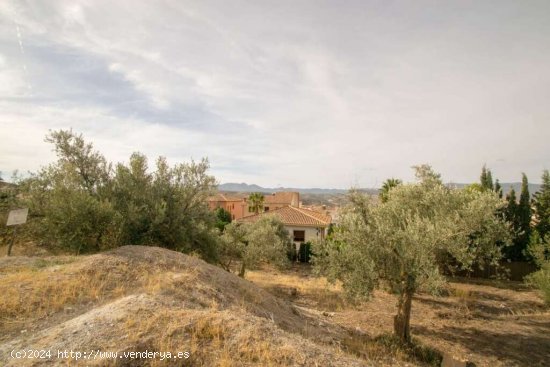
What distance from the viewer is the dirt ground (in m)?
13.4

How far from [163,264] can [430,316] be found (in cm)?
1539

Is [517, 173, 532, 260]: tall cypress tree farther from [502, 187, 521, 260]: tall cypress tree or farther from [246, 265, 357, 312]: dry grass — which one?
[246, 265, 357, 312]: dry grass

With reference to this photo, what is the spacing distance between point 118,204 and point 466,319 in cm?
2055

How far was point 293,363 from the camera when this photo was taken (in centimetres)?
721

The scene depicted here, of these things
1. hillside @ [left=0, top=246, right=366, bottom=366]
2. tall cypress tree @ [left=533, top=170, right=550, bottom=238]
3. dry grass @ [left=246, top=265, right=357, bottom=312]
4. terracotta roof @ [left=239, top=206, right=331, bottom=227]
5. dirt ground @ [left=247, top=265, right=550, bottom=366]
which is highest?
tall cypress tree @ [left=533, top=170, right=550, bottom=238]

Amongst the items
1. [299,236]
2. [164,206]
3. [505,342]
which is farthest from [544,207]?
[164,206]

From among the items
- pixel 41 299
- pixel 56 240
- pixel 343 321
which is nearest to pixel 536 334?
pixel 343 321

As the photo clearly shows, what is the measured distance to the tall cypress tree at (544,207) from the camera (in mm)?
31223

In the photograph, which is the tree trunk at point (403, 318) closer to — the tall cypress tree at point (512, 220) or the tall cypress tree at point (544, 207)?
the tall cypress tree at point (512, 220)

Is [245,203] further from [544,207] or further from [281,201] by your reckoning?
[544,207]

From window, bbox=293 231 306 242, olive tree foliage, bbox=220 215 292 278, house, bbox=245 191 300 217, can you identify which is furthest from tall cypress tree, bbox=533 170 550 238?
house, bbox=245 191 300 217

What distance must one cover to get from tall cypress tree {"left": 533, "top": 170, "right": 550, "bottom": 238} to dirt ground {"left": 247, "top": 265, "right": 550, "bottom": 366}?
26.5ft

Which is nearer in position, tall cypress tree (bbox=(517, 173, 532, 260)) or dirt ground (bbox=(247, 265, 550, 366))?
dirt ground (bbox=(247, 265, 550, 366))

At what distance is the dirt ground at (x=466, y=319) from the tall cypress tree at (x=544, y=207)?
318 inches
